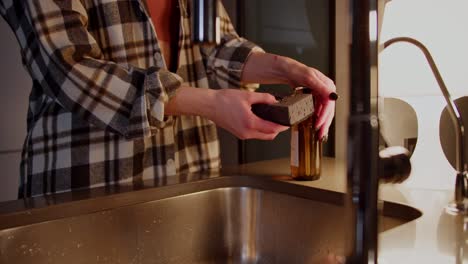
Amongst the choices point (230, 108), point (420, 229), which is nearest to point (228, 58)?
point (230, 108)

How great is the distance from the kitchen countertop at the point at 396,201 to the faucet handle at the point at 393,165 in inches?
0.7

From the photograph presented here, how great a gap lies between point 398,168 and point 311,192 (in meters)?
0.45

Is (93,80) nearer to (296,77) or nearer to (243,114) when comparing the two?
(243,114)

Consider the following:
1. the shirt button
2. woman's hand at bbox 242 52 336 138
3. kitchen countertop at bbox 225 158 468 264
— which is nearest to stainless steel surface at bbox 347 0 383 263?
kitchen countertop at bbox 225 158 468 264

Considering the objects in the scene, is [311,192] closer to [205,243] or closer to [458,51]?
[205,243]

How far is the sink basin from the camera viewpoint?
1.84 ft

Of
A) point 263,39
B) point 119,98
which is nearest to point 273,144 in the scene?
point 263,39

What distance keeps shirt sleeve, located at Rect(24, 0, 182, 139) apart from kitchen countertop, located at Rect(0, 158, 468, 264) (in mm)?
105

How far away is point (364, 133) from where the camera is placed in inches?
8.9

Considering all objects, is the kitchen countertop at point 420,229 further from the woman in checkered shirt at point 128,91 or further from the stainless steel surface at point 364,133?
the woman in checkered shirt at point 128,91

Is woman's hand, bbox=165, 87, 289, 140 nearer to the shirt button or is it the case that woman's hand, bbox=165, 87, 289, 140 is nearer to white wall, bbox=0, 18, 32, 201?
the shirt button

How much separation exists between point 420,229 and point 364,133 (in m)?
0.35

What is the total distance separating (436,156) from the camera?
0.86 m

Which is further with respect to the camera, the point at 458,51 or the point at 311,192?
the point at 458,51
